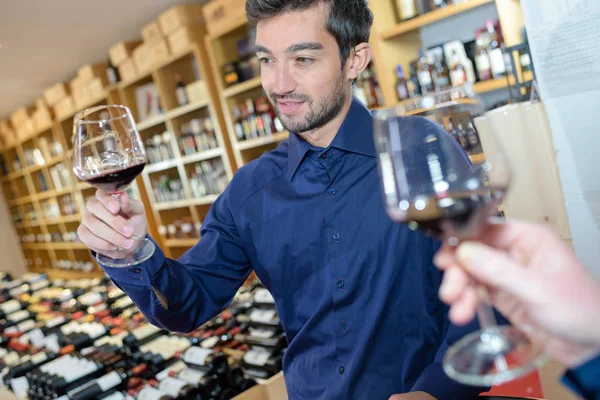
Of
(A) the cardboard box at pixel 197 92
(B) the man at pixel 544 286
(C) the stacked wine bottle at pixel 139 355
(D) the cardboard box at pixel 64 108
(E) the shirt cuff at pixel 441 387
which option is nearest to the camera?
(B) the man at pixel 544 286

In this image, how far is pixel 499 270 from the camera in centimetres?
51

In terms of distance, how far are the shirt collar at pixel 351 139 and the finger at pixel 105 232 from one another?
0.54 metres

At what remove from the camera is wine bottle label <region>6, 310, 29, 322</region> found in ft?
11.5

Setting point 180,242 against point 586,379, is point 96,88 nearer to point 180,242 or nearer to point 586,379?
point 180,242

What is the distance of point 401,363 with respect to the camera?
51.7 inches

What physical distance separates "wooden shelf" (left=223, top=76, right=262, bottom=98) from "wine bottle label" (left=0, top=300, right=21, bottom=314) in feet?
6.70

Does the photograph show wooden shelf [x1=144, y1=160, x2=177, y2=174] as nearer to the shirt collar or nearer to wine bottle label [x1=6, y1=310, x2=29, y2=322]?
wine bottle label [x1=6, y1=310, x2=29, y2=322]

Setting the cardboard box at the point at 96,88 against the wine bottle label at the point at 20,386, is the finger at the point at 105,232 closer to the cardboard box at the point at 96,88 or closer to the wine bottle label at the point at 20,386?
the wine bottle label at the point at 20,386

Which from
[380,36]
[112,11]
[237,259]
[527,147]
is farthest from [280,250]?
[112,11]

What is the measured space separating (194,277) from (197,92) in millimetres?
2939

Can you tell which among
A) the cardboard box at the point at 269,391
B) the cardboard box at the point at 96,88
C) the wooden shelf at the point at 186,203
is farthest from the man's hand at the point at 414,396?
the cardboard box at the point at 96,88

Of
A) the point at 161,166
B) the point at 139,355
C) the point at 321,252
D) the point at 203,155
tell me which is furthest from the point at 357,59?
the point at 161,166

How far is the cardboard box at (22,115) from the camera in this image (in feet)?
21.5

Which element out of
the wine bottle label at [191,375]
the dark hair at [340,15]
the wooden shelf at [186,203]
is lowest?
the wine bottle label at [191,375]
